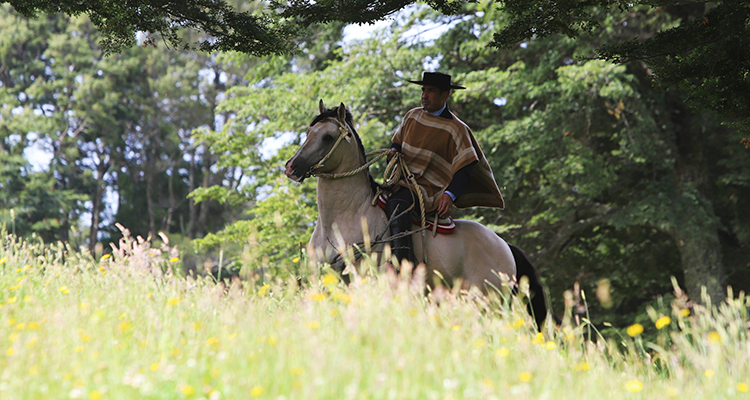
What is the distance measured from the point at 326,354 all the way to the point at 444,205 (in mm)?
2872

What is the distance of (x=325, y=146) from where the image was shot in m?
5.48

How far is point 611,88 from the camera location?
1240 cm

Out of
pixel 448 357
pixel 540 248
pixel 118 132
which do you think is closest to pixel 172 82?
pixel 118 132

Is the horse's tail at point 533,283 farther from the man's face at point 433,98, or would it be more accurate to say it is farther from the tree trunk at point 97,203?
the tree trunk at point 97,203

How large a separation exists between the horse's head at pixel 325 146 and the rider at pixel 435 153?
634mm

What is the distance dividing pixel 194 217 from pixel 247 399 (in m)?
34.4

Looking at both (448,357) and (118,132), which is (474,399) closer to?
(448,357)

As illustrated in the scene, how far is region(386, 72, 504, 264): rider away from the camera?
5859mm

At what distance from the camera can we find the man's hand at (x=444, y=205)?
573cm

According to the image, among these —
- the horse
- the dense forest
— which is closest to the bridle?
the horse

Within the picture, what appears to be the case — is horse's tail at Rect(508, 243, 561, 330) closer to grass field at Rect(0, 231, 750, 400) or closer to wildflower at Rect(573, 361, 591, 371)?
grass field at Rect(0, 231, 750, 400)

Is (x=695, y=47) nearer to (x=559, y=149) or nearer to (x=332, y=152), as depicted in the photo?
(x=332, y=152)

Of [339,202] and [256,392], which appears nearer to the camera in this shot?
[256,392]

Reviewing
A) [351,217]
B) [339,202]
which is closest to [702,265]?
[351,217]
